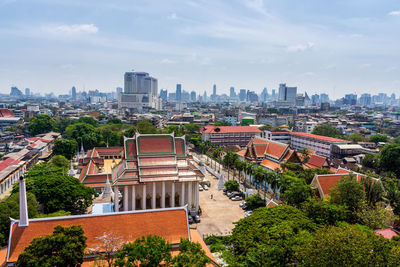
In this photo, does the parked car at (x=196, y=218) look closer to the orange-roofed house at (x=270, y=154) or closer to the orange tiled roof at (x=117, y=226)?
the orange tiled roof at (x=117, y=226)

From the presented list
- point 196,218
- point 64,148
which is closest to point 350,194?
point 196,218

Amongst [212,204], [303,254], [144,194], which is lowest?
[212,204]

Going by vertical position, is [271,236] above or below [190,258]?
below

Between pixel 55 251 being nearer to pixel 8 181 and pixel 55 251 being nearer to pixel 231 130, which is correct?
pixel 8 181

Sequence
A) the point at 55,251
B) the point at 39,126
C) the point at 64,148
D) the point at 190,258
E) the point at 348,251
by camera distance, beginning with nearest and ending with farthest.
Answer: the point at 190,258 < the point at 348,251 < the point at 55,251 < the point at 64,148 < the point at 39,126

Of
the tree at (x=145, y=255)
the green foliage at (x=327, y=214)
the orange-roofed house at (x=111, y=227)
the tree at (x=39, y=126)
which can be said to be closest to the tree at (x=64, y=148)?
the tree at (x=39, y=126)

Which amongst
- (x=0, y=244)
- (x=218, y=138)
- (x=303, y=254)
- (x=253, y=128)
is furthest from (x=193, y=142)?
(x=303, y=254)

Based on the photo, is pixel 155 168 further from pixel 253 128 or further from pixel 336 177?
pixel 253 128
